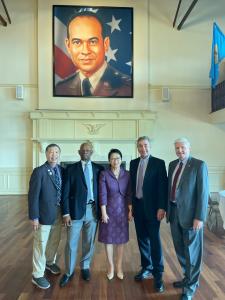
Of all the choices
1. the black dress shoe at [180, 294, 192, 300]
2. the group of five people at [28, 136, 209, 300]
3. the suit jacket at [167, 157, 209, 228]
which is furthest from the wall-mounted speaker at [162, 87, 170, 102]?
the black dress shoe at [180, 294, 192, 300]

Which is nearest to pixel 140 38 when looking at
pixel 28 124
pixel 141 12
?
pixel 141 12

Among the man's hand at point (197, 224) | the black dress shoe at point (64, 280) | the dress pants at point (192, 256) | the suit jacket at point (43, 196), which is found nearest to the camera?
the man's hand at point (197, 224)

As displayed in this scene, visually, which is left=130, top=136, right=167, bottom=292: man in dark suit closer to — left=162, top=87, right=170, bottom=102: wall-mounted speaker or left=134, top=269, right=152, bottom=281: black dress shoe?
left=134, top=269, right=152, bottom=281: black dress shoe

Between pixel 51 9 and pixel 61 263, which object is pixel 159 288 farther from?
pixel 51 9

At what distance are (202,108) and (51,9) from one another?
6241mm

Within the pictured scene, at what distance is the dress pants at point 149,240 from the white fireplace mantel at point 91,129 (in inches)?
258

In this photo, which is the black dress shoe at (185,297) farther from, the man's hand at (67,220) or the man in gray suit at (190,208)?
the man's hand at (67,220)

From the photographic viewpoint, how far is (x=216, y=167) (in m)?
10.2

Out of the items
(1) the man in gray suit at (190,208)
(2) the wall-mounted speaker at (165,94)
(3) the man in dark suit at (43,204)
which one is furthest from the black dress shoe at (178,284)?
(2) the wall-mounted speaker at (165,94)

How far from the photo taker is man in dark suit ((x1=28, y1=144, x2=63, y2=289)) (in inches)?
125

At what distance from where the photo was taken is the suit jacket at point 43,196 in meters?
3.17

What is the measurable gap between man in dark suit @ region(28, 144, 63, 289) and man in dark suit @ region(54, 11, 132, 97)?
23.1 ft

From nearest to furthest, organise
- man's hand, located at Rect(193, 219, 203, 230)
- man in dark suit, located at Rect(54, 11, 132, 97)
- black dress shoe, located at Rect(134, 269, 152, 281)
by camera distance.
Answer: man's hand, located at Rect(193, 219, 203, 230) → black dress shoe, located at Rect(134, 269, 152, 281) → man in dark suit, located at Rect(54, 11, 132, 97)

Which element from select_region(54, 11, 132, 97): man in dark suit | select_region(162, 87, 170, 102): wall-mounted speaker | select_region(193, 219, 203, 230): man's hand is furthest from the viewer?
select_region(162, 87, 170, 102): wall-mounted speaker
